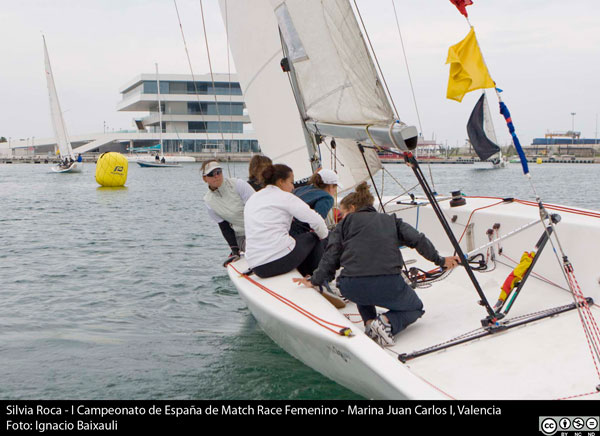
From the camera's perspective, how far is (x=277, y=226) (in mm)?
4000

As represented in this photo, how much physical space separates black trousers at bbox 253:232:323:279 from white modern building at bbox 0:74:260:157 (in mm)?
53337

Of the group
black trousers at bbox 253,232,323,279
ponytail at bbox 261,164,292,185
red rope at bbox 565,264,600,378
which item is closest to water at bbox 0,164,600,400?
black trousers at bbox 253,232,323,279

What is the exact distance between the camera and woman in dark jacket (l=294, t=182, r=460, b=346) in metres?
3.38

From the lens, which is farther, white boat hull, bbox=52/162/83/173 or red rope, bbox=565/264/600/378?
white boat hull, bbox=52/162/83/173

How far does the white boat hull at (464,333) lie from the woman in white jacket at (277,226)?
124mm

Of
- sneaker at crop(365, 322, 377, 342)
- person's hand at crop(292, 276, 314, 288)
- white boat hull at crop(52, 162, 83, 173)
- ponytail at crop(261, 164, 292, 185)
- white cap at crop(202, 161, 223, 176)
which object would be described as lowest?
sneaker at crop(365, 322, 377, 342)

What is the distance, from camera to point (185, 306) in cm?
634

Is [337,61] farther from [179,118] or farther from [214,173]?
[179,118]

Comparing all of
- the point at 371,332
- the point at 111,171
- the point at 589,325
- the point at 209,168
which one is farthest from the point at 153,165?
the point at 589,325

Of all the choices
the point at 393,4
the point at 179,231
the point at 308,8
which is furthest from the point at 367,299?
the point at 179,231

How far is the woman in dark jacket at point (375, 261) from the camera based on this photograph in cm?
338

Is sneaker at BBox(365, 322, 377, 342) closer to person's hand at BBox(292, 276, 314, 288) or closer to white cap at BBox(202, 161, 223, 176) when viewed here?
person's hand at BBox(292, 276, 314, 288)

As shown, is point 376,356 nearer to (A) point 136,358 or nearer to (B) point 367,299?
(B) point 367,299
